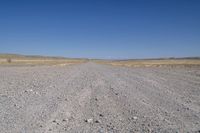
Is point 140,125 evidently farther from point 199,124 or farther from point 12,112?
point 12,112

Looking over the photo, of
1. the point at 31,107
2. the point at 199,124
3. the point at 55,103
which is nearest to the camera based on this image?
the point at 199,124

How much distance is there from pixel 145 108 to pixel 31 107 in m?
3.88

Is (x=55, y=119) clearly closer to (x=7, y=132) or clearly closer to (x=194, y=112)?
(x=7, y=132)

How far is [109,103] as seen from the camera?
8.11m

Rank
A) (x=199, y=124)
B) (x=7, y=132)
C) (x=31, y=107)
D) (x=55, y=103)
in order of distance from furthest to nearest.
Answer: (x=55, y=103), (x=31, y=107), (x=199, y=124), (x=7, y=132)

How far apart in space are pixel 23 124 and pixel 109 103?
3567 mm

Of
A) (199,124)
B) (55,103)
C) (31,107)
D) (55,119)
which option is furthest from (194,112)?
(31,107)

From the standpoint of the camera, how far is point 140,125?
17.7 ft

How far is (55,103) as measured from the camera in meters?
8.04

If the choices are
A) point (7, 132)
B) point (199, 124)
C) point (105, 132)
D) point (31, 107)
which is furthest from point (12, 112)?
point (199, 124)

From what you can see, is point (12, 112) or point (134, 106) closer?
point (12, 112)

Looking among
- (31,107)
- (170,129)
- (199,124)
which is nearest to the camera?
(170,129)

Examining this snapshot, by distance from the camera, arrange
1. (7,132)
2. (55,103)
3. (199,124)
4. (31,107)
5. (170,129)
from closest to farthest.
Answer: (7,132)
(170,129)
(199,124)
(31,107)
(55,103)

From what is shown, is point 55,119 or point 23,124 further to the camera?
point 55,119
